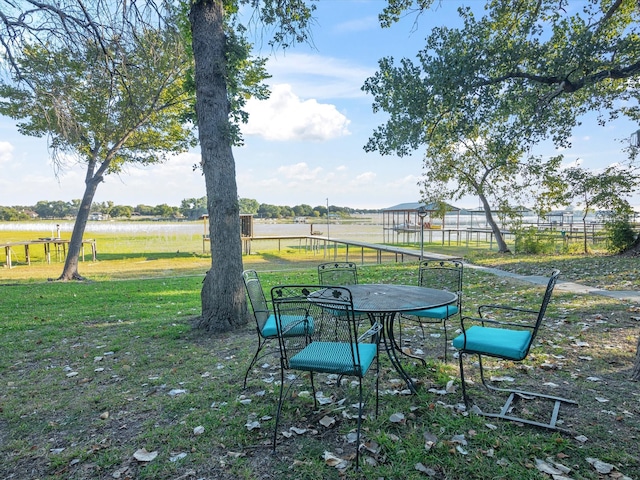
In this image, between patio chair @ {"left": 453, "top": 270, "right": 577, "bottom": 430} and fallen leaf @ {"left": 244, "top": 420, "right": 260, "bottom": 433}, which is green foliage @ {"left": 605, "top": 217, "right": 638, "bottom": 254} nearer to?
patio chair @ {"left": 453, "top": 270, "right": 577, "bottom": 430}

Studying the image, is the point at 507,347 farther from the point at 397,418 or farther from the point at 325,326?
the point at 325,326

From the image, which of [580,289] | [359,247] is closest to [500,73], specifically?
[580,289]

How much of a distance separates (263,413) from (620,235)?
11.2 metres

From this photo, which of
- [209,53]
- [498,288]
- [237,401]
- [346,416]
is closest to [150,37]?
[209,53]

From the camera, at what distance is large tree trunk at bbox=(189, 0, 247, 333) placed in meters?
4.22

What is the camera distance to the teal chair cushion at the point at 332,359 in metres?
2.00

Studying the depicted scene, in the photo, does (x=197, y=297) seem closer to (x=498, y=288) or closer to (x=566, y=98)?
(x=498, y=288)

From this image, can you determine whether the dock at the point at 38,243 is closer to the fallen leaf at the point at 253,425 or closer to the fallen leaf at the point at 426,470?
the fallen leaf at the point at 253,425

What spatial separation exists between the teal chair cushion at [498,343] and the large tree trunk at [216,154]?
2663mm

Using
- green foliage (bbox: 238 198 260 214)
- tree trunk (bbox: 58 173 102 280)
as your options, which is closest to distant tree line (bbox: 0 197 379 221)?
green foliage (bbox: 238 198 260 214)

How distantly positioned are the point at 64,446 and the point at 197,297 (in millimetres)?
4950

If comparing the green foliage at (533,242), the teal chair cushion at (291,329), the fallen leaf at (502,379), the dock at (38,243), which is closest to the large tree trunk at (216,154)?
the teal chair cushion at (291,329)

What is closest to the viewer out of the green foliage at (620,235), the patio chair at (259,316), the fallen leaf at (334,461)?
the fallen leaf at (334,461)

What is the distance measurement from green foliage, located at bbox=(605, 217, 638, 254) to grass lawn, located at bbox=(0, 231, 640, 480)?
22.8 ft
